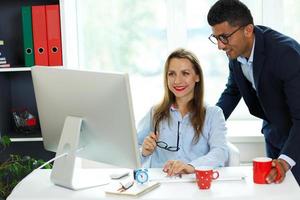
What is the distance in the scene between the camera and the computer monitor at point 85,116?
1832 mm

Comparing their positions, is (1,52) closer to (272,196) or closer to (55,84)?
(55,84)

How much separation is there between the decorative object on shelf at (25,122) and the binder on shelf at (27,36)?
1.25 ft

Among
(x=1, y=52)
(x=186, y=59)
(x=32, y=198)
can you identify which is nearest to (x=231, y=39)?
(x=186, y=59)

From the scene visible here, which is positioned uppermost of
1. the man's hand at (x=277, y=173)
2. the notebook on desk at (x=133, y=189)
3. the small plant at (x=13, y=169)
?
the man's hand at (x=277, y=173)

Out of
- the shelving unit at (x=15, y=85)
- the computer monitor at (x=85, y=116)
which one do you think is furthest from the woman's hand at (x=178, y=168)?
the shelving unit at (x=15, y=85)

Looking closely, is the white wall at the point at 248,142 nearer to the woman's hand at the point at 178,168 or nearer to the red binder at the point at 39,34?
the woman's hand at the point at 178,168

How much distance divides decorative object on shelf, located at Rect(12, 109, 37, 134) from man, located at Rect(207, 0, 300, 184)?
1.46 meters

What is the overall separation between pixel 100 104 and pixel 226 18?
74cm

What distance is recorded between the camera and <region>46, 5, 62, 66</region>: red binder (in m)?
3.05

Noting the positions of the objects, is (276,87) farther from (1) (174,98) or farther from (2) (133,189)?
(2) (133,189)

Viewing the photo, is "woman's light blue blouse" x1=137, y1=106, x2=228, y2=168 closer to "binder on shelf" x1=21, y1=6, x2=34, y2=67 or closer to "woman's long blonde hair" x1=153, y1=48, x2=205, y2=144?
"woman's long blonde hair" x1=153, y1=48, x2=205, y2=144

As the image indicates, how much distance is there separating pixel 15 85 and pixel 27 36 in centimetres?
47

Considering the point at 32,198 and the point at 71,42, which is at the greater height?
the point at 71,42

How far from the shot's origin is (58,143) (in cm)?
216
